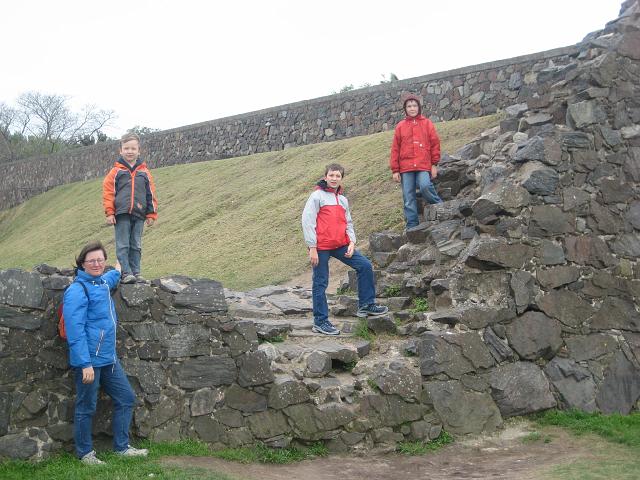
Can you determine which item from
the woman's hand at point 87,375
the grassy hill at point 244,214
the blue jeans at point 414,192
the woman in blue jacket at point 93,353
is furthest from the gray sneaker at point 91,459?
the grassy hill at point 244,214

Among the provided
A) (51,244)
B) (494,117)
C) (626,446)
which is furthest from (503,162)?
(51,244)

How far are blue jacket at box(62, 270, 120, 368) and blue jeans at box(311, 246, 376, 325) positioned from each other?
88.6 inches

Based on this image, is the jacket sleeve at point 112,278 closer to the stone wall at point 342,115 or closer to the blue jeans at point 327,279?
the blue jeans at point 327,279

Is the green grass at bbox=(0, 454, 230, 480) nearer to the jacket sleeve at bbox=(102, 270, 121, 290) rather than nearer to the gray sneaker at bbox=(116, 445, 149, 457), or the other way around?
the gray sneaker at bbox=(116, 445, 149, 457)

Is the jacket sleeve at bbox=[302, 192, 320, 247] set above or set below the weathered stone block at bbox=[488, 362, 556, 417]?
above

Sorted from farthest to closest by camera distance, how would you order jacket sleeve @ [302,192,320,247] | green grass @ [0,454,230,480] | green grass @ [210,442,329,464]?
jacket sleeve @ [302,192,320,247] → green grass @ [210,442,329,464] → green grass @ [0,454,230,480]

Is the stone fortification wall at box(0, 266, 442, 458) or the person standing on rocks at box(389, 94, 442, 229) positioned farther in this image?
the person standing on rocks at box(389, 94, 442, 229)

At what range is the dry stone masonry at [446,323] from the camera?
19.7ft

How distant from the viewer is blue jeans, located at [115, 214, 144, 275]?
7816mm

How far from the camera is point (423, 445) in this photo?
257 inches

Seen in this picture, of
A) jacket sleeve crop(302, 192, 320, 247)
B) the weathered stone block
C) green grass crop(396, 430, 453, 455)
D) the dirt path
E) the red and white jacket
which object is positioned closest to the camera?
the dirt path

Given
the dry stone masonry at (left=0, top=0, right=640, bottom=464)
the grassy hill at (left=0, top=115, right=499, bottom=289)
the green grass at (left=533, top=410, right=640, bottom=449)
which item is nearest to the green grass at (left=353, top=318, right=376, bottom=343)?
the dry stone masonry at (left=0, top=0, right=640, bottom=464)

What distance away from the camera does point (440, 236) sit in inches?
324

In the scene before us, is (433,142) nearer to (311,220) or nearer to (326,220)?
(326,220)
